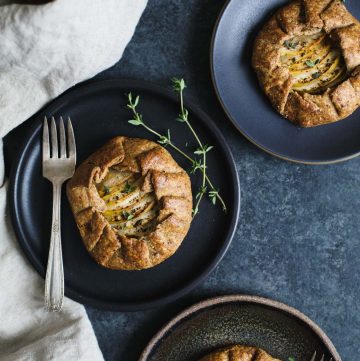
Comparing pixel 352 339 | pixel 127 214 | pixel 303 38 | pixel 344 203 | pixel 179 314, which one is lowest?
pixel 352 339

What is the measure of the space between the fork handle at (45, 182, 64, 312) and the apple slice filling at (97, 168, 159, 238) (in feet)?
0.84

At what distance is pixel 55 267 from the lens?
3.37m

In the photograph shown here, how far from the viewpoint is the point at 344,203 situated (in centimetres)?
365

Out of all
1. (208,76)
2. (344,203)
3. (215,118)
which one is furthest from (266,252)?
(208,76)

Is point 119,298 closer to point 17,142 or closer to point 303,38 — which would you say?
point 17,142

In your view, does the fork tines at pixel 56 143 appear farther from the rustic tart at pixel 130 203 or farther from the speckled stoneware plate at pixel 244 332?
the speckled stoneware plate at pixel 244 332

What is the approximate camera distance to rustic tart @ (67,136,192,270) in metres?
3.27

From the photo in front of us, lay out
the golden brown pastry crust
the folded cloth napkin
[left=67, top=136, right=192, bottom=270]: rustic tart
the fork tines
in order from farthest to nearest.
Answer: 1. the golden brown pastry crust
2. the fork tines
3. [left=67, top=136, right=192, bottom=270]: rustic tart
4. the folded cloth napkin

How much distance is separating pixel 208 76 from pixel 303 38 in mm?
561

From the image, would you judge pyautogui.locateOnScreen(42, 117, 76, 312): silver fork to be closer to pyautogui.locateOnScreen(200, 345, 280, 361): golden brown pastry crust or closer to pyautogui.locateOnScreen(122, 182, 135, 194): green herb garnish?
pyautogui.locateOnScreen(122, 182, 135, 194): green herb garnish

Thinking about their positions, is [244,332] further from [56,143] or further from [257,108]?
[56,143]

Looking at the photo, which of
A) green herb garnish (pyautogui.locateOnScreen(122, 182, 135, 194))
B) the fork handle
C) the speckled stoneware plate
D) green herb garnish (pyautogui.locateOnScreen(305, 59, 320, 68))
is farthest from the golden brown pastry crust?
green herb garnish (pyautogui.locateOnScreen(305, 59, 320, 68))

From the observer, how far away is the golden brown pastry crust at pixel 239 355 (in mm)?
3479

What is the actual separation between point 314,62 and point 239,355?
5.47ft
